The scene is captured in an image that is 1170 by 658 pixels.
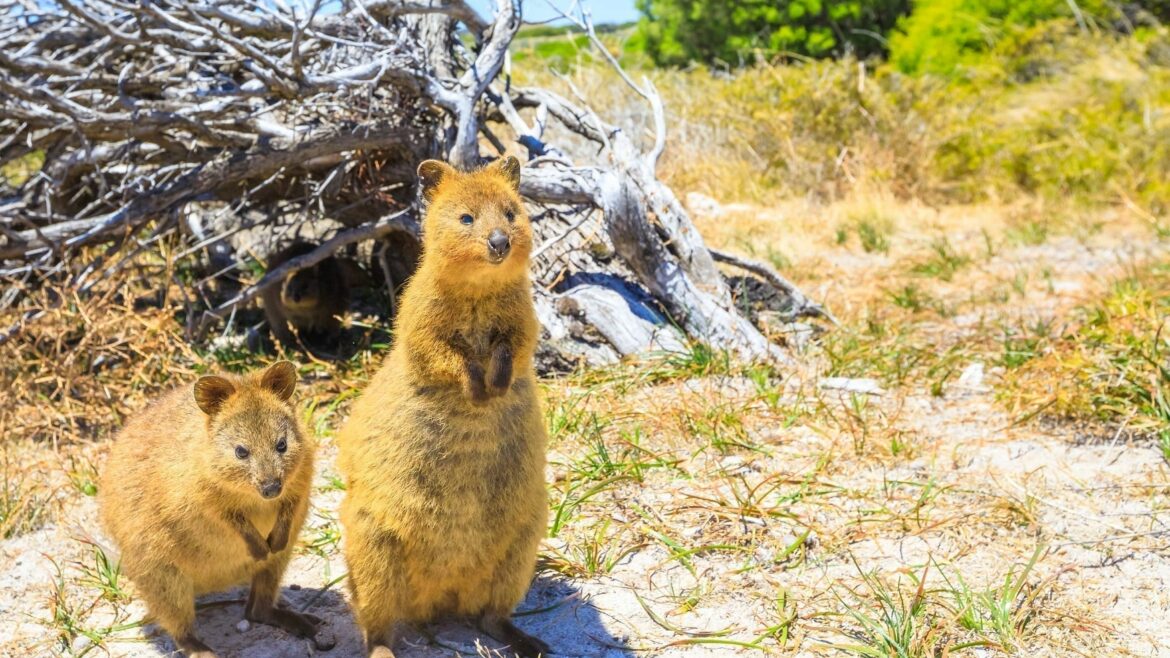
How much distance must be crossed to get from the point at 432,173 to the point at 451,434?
1010 millimetres

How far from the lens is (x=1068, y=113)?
1234 centimetres

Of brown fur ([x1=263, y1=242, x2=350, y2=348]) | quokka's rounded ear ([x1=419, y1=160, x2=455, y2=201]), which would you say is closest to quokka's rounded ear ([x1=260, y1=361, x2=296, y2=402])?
quokka's rounded ear ([x1=419, y1=160, x2=455, y2=201])

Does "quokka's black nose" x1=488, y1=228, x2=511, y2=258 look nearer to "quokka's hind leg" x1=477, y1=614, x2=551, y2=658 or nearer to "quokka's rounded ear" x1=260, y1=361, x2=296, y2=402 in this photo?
"quokka's rounded ear" x1=260, y1=361, x2=296, y2=402

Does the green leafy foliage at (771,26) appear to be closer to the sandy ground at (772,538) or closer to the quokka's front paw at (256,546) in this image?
the sandy ground at (772,538)

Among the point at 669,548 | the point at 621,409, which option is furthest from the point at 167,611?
the point at 621,409

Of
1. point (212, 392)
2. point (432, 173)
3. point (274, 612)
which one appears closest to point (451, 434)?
point (212, 392)

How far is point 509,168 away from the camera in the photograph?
3.91 metres

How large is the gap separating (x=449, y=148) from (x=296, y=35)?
1100 mm

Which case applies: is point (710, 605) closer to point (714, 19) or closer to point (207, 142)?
point (207, 142)

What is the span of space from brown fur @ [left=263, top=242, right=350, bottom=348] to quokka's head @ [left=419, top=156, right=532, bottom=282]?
→ 382 cm

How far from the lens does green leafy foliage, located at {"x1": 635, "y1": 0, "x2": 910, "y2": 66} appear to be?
22.4m

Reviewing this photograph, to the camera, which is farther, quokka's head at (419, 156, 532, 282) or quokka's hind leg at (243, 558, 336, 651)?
quokka's hind leg at (243, 558, 336, 651)

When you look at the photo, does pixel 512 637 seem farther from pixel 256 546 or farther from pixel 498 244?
pixel 498 244

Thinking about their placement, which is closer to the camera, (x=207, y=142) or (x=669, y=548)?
(x=669, y=548)
